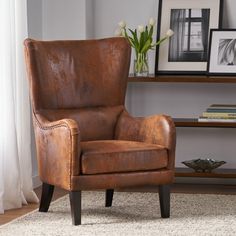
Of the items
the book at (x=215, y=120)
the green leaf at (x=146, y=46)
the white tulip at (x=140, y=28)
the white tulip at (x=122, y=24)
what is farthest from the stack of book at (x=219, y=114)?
the white tulip at (x=122, y=24)

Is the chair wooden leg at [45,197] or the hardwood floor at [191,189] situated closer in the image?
the chair wooden leg at [45,197]

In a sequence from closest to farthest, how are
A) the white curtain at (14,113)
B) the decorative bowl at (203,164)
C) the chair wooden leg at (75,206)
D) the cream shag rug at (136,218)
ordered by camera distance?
the cream shag rug at (136,218) → the chair wooden leg at (75,206) → the white curtain at (14,113) → the decorative bowl at (203,164)

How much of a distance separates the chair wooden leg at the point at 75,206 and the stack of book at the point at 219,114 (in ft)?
4.99

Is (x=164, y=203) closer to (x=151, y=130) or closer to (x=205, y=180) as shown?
(x=151, y=130)

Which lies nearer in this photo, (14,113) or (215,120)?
(14,113)

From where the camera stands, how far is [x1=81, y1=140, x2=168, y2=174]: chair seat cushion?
149 inches

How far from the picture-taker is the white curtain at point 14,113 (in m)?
4.38

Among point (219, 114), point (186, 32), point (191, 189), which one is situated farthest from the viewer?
point (186, 32)

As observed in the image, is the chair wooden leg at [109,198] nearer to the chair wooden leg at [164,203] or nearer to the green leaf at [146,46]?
the chair wooden leg at [164,203]

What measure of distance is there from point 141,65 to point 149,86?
34 cm

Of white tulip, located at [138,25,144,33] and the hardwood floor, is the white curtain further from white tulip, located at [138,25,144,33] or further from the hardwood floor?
white tulip, located at [138,25,144,33]

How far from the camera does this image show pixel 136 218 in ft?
13.2

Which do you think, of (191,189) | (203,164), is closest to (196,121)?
(203,164)

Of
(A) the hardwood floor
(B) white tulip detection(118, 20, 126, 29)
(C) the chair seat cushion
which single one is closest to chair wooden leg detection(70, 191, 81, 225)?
(C) the chair seat cushion
